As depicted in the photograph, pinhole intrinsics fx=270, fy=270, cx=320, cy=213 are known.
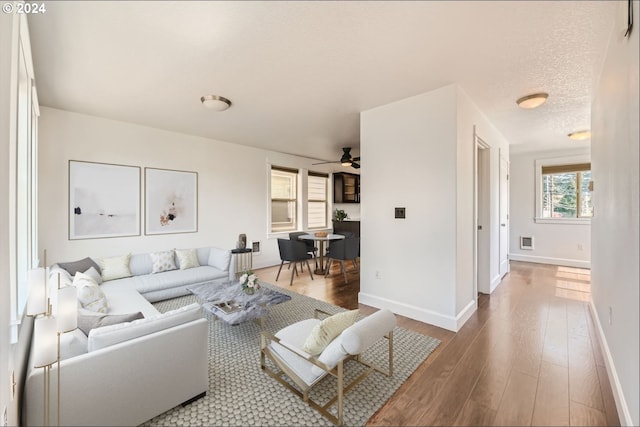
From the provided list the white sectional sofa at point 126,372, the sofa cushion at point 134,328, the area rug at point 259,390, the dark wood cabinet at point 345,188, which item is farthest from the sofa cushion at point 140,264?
the dark wood cabinet at point 345,188

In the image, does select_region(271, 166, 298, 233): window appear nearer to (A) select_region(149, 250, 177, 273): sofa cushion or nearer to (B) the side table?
(B) the side table

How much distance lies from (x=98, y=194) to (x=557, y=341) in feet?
19.2

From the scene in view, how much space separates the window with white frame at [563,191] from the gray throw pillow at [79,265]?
27.6ft

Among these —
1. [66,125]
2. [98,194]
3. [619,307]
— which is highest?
[66,125]

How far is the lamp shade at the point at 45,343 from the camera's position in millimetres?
1238

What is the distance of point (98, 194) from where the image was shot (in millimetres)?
3875

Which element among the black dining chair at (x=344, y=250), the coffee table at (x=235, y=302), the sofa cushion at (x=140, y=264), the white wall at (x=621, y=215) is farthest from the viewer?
the black dining chair at (x=344, y=250)

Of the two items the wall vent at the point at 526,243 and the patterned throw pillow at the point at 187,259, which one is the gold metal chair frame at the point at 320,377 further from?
the wall vent at the point at 526,243

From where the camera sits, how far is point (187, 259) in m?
4.18

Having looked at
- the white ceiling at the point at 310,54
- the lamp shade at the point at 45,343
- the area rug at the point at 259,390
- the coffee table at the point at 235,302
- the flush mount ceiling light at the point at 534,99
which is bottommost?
the area rug at the point at 259,390

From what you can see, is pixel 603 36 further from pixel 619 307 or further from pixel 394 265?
pixel 394 265

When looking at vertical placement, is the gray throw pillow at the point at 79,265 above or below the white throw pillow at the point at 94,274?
above

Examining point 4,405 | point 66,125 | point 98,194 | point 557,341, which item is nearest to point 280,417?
point 4,405

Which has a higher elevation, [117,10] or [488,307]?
[117,10]
